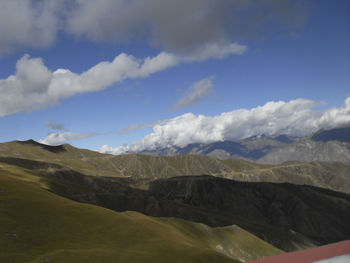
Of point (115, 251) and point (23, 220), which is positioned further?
point (23, 220)

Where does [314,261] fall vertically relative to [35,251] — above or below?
above

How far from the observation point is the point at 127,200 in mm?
185625

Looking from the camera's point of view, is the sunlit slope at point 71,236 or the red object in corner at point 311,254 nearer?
the red object in corner at point 311,254

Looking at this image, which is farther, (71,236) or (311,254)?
(71,236)

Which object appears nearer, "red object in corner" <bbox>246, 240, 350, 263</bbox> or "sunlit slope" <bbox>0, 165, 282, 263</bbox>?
"red object in corner" <bbox>246, 240, 350, 263</bbox>

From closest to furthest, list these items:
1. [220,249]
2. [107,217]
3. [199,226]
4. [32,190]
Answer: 1. [107,217]
2. [32,190]
3. [220,249]
4. [199,226]

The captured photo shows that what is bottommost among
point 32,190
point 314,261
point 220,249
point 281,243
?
point 281,243

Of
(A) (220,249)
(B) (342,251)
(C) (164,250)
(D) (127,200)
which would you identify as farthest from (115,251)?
(D) (127,200)

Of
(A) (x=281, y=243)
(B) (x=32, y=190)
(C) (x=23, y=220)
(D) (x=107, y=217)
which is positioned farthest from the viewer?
(A) (x=281, y=243)

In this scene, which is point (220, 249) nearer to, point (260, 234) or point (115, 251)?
point (115, 251)

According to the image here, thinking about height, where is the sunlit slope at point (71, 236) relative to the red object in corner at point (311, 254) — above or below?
below

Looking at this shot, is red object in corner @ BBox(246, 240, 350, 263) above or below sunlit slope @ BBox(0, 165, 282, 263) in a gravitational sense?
above

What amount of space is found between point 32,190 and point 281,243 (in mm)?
148081

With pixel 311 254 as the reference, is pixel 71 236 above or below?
below
